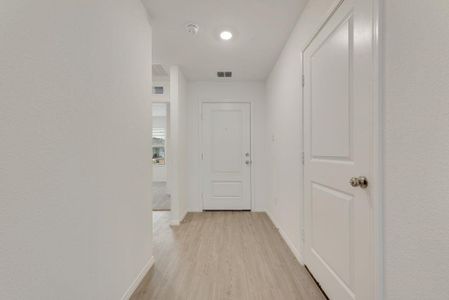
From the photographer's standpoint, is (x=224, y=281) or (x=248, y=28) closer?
(x=224, y=281)

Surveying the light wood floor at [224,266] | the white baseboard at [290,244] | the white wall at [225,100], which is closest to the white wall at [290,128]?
the white baseboard at [290,244]

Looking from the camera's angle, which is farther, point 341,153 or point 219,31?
point 219,31

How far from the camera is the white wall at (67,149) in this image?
0.76 meters

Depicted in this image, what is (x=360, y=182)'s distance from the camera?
1.21 m

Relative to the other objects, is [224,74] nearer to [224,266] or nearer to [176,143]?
[176,143]

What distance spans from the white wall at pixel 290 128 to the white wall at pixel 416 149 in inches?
33.6

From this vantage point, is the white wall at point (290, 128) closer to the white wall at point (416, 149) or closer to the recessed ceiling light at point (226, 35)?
the recessed ceiling light at point (226, 35)

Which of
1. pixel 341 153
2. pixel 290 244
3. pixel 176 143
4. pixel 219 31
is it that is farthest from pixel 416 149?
pixel 176 143

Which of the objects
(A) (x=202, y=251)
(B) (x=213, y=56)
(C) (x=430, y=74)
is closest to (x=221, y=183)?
(A) (x=202, y=251)

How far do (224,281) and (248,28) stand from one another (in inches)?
96.1

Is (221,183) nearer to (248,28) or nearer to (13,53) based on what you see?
(248,28)

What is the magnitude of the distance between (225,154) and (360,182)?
3.05 meters

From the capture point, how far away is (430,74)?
0.83m

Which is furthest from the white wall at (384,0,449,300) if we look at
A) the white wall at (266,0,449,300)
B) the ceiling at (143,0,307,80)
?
the ceiling at (143,0,307,80)
